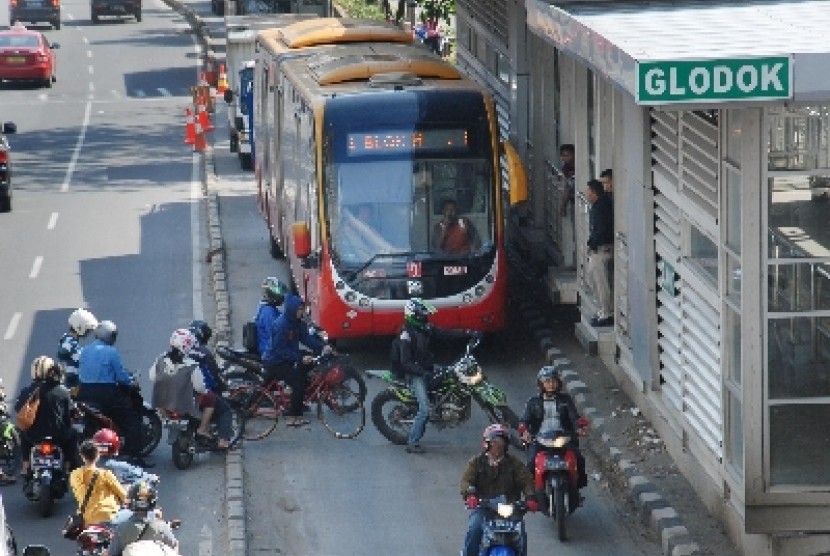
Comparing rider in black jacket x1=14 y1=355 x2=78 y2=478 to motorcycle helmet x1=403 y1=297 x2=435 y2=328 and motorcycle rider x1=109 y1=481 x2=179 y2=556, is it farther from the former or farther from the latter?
motorcycle rider x1=109 y1=481 x2=179 y2=556

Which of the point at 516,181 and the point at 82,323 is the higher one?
the point at 516,181

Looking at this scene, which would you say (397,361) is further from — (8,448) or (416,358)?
(8,448)

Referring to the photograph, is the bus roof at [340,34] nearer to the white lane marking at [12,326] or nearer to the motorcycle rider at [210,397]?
the white lane marking at [12,326]

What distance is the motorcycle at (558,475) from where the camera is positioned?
16.8 m

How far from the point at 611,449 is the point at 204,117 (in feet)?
79.6

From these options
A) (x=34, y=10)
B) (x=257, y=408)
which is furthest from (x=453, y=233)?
(x=34, y=10)

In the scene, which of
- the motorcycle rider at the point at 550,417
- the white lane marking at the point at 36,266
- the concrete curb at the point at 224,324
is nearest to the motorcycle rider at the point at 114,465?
the concrete curb at the point at 224,324

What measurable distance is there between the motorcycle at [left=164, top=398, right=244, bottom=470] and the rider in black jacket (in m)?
1.23

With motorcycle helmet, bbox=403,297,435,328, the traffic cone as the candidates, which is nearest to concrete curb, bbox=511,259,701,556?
motorcycle helmet, bbox=403,297,435,328

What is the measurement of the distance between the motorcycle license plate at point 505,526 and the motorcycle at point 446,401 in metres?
4.53

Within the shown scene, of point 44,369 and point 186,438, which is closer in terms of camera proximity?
point 44,369

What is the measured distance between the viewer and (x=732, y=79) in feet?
43.8

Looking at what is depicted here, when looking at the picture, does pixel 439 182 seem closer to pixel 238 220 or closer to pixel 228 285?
pixel 228 285

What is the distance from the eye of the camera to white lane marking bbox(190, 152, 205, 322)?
2662 centimetres
